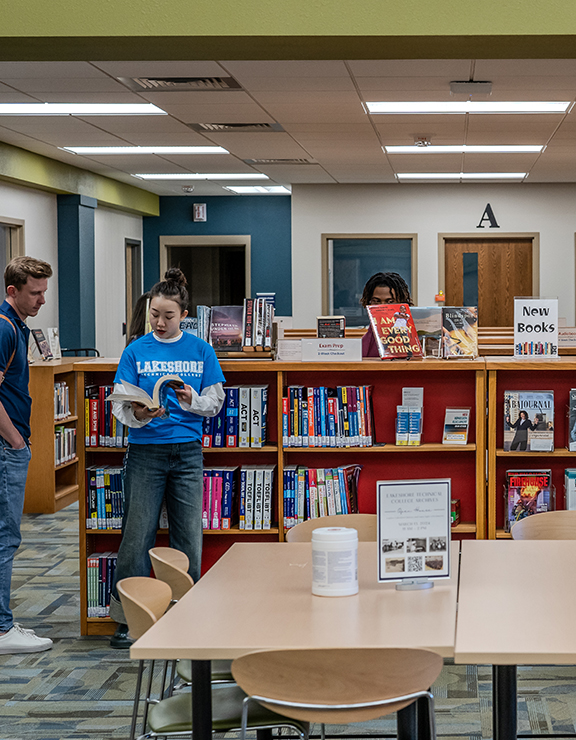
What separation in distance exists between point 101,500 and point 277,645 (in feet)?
8.67

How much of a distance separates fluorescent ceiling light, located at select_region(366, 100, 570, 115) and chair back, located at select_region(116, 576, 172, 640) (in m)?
4.81

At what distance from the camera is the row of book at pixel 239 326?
4.53 metres

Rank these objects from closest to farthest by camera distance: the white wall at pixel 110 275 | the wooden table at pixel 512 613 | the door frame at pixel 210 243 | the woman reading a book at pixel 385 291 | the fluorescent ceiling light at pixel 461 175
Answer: the wooden table at pixel 512 613 → the woman reading a book at pixel 385 291 → the fluorescent ceiling light at pixel 461 175 → the white wall at pixel 110 275 → the door frame at pixel 210 243

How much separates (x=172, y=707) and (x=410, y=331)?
2.46 m

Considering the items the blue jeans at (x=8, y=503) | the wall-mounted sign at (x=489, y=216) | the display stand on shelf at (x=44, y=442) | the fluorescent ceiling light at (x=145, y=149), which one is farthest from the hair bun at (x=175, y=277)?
the wall-mounted sign at (x=489, y=216)

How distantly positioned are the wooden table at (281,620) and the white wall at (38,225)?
6573mm

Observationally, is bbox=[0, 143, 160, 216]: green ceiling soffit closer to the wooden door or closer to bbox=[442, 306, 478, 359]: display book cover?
the wooden door

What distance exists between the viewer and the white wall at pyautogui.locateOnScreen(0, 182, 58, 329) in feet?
28.6

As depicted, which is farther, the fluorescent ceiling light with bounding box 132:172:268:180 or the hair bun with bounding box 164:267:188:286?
the fluorescent ceiling light with bounding box 132:172:268:180

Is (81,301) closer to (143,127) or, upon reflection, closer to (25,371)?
(143,127)

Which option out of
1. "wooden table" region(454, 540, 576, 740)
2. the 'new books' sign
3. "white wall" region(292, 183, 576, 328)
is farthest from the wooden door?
"wooden table" region(454, 540, 576, 740)

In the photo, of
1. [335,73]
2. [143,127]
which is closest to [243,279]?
[143,127]

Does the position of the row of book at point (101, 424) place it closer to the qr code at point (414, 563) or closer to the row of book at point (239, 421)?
the row of book at point (239, 421)

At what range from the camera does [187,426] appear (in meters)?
4.07
